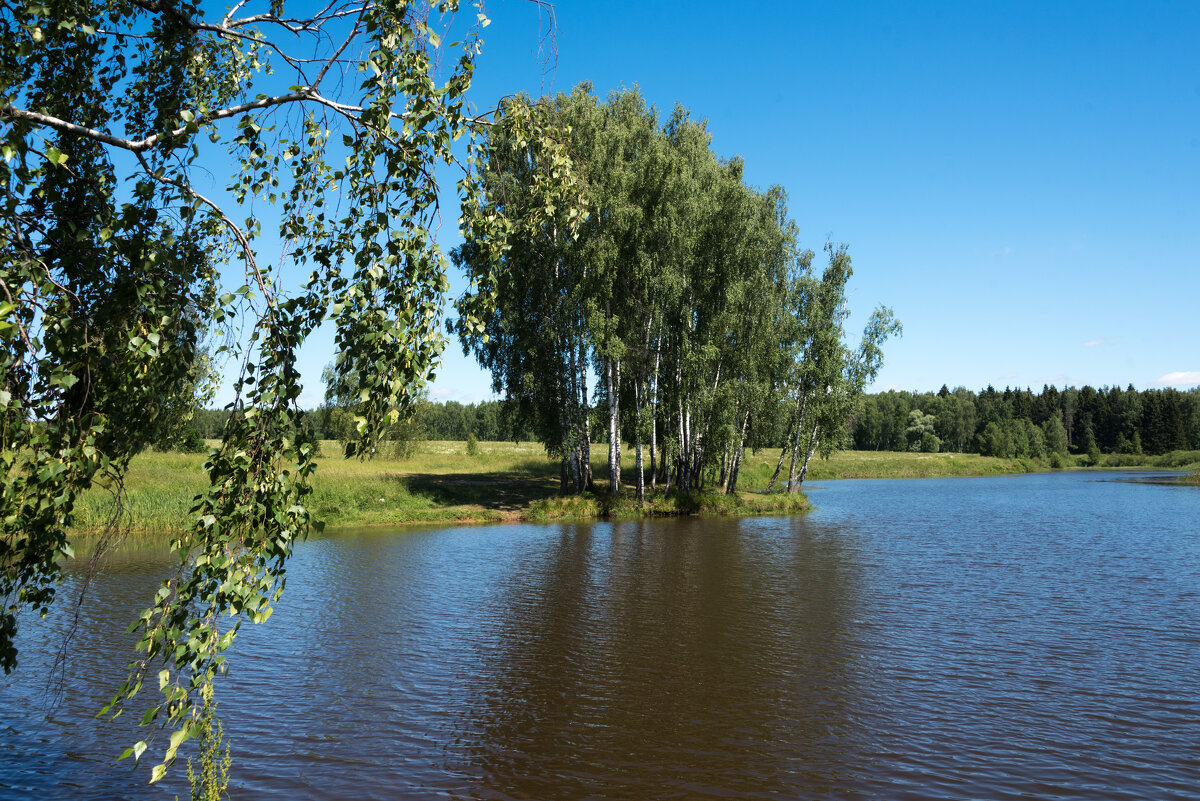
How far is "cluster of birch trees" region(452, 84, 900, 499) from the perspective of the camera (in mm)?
34094

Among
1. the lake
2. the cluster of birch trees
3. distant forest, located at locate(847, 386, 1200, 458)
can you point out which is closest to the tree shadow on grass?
the cluster of birch trees

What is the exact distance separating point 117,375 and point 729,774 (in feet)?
26.4

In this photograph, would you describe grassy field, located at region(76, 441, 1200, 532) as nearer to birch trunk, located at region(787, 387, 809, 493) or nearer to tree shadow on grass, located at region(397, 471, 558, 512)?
tree shadow on grass, located at region(397, 471, 558, 512)

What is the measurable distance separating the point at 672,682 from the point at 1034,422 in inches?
5859

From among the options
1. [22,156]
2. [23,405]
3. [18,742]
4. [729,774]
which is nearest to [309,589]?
[18,742]

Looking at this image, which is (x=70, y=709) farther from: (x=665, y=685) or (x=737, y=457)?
(x=737, y=457)

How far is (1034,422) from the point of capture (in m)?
138

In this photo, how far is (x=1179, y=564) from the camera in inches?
929

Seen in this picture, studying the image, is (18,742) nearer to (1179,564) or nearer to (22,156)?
(22,156)

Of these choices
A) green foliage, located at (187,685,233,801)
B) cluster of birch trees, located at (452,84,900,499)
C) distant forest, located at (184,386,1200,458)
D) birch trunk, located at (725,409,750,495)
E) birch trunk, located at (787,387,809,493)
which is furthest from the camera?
distant forest, located at (184,386,1200,458)

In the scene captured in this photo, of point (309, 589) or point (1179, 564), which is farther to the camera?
point (1179, 564)

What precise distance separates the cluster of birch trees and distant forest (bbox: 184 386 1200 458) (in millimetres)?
73380

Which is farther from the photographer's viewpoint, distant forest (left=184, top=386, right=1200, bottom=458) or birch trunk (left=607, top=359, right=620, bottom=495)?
distant forest (left=184, top=386, right=1200, bottom=458)

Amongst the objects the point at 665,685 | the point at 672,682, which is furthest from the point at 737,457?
the point at 665,685
